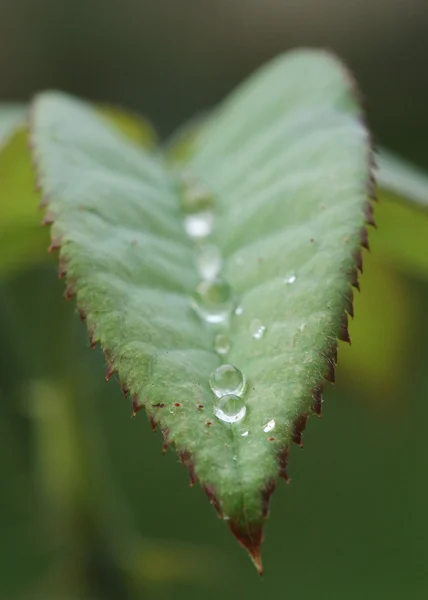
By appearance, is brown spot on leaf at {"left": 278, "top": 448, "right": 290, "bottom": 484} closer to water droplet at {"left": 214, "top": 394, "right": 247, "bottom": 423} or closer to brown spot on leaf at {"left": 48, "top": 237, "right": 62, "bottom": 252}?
water droplet at {"left": 214, "top": 394, "right": 247, "bottom": 423}

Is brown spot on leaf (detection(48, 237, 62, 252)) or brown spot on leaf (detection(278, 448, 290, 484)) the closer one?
brown spot on leaf (detection(278, 448, 290, 484))

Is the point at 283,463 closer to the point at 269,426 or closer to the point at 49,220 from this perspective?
the point at 269,426

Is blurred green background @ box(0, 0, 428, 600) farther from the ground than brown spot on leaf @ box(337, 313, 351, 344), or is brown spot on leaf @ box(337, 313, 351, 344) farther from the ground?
brown spot on leaf @ box(337, 313, 351, 344)

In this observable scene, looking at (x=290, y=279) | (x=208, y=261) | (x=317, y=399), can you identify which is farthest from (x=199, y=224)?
(x=317, y=399)

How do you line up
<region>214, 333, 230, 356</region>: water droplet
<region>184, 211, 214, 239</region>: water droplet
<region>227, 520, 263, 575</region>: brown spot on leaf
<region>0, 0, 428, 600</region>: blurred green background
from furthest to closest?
<region>0, 0, 428, 600</region>: blurred green background < <region>184, 211, 214, 239</region>: water droplet < <region>214, 333, 230, 356</region>: water droplet < <region>227, 520, 263, 575</region>: brown spot on leaf

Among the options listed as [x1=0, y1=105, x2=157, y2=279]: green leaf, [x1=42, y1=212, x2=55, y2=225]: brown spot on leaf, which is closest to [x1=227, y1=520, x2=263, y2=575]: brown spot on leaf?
[x1=42, y1=212, x2=55, y2=225]: brown spot on leaf

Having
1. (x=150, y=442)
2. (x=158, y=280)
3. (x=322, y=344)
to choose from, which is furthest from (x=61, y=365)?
(x=150, y=442)

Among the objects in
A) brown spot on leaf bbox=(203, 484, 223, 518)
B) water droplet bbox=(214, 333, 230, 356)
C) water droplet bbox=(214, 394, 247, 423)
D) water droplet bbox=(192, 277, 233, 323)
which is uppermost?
water droplet bbox=(214, 394, 247, 423)

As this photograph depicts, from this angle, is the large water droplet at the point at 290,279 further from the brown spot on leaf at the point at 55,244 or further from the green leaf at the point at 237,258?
the brown spot on leaf at the point at 55,244
